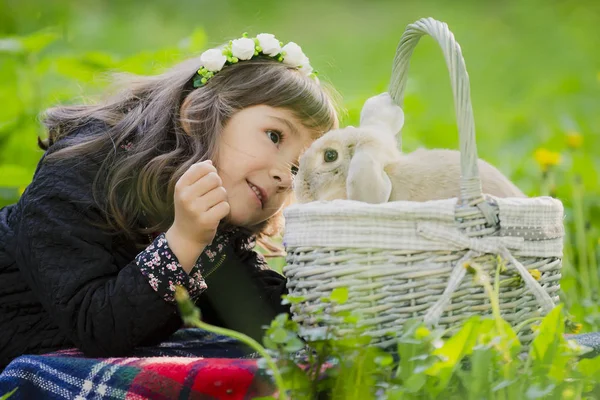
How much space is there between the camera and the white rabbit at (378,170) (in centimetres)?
132

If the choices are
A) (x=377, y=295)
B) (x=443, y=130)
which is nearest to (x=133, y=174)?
(x=377, y=295)

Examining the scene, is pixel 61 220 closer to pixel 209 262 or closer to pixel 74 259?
pixel 74 259

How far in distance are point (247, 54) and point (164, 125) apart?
0.26 m

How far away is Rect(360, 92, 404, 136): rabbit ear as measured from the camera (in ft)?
4.99

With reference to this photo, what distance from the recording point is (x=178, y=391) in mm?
1238

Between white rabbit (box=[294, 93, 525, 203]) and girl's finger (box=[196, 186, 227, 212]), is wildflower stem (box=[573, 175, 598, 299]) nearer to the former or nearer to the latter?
white rabbit (box=[294, 93, 525, 203])

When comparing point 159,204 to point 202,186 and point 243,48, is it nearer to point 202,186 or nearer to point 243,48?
point 202,186

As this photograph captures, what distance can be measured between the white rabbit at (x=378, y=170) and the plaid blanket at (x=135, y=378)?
1.16 feet

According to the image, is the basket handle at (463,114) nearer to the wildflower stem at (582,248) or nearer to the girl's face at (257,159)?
the girl's face at (257,159)

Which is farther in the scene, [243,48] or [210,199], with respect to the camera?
[243,48]

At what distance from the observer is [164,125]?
1.74 meters

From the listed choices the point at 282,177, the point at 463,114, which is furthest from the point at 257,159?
the point at 463,114

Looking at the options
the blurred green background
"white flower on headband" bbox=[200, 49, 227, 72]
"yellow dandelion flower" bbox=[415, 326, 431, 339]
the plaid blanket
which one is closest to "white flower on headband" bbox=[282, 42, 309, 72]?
"white flower on headband" bbox=[200, 49, 227, 72]

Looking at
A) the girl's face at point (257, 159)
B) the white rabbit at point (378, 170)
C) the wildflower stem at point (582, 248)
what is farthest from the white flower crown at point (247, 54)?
the wildflower stem at point (582, 248)
